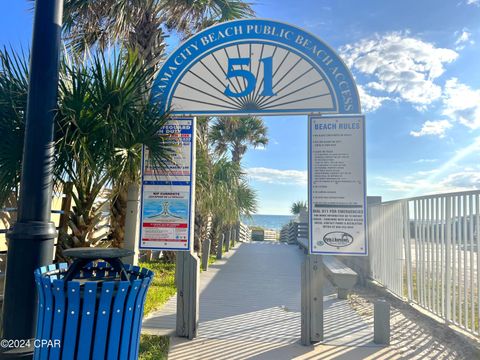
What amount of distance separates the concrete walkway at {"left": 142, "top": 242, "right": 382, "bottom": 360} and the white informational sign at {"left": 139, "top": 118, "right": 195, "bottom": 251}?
119 cm

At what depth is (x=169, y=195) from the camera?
421 cm

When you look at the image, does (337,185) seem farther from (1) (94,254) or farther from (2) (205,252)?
(2) (205,252)

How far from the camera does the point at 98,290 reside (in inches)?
87.3

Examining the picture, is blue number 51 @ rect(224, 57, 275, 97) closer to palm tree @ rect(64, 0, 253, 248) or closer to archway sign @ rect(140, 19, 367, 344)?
archway sign @ rect(140, 19, 367, 344)

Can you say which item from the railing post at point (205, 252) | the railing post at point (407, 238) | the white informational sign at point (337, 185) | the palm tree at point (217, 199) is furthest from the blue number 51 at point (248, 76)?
the railing post at point (205, 252)

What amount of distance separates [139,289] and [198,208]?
727 centimetres

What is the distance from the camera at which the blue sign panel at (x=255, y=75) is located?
4.20m

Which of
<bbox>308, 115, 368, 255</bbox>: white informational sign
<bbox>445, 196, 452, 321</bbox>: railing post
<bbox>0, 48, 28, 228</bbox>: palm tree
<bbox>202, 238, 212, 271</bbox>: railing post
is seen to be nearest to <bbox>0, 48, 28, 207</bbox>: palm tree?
<bbox>0, 48, 28, 228</bbox>: palm tree

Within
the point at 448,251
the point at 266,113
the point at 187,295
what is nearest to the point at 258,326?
the point at 187,295

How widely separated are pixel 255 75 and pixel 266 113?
506mm

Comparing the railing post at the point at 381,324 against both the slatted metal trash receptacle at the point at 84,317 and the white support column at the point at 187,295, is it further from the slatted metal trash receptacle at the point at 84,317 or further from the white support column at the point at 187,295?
the slatted metal trash receptacle at the point at 84,317

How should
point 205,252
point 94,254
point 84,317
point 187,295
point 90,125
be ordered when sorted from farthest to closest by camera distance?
point 205,252 → point 187,295 → point 90,125 → point 94,254 → point 84,317

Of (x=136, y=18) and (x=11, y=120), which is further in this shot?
(x=136, y=18)

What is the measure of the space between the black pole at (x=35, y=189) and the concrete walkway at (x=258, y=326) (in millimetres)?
1677
